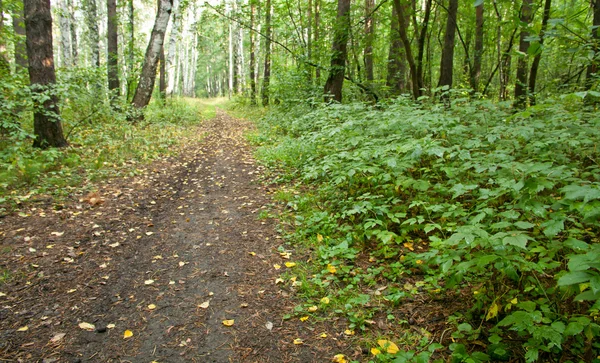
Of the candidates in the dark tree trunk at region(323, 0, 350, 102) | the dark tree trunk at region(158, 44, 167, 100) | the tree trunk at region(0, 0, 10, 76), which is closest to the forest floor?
the tree trunk at region(0, 0, 10, 76)

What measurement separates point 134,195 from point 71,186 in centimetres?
121

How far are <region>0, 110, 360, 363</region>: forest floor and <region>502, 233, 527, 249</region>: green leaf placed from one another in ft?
4.81

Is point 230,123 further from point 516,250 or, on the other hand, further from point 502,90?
point 516,250

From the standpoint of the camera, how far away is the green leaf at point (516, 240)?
208 centimetres

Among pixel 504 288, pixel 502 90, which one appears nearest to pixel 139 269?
pixel 504 288

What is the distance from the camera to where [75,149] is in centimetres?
768

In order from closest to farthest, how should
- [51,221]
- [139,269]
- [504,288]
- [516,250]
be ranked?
[516,250]
[504,288]
[139,269]
[51,221]

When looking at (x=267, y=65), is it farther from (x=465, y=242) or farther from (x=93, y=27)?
(x=465, y=242)

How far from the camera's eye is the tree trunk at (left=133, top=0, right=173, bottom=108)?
457 inches

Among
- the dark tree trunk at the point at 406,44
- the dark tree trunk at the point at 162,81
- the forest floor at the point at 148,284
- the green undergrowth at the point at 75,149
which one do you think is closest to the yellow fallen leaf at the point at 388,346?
the forest floor at the point at 148,284

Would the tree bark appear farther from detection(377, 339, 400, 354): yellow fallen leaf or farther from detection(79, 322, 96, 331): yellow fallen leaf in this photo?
detection(377, 339, 400, 354): yellow fallen leaf

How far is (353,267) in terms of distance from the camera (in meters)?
3.64

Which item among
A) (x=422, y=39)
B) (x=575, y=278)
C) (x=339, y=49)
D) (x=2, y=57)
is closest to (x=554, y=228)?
(x=575, y=278)

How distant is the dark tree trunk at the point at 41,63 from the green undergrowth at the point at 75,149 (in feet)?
0.91
